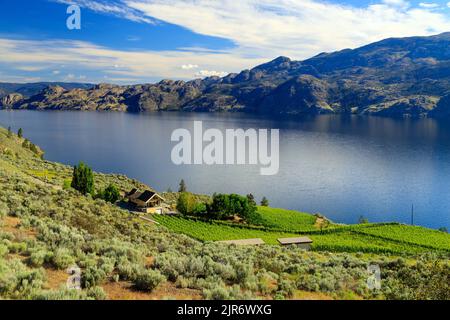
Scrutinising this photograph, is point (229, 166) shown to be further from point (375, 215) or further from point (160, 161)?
point (375, 215)

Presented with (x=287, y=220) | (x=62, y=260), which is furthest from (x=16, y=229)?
(x=287, y=220)

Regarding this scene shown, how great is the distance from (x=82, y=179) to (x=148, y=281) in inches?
1927

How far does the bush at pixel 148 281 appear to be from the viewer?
13566 mm

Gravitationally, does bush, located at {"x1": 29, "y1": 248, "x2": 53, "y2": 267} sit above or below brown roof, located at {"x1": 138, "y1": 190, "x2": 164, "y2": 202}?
above

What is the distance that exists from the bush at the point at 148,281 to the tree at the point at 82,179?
4747 cm

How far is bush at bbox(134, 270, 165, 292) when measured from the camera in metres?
13.6

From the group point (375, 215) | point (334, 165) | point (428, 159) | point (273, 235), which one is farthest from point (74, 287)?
point (428, 159)

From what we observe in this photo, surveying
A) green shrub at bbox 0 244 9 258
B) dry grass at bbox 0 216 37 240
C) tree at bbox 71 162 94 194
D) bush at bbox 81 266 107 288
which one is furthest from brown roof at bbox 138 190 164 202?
bush at bbox 81 266 107 288

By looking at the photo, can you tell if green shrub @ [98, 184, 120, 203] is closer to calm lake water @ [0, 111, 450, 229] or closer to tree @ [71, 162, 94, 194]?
tree @ [71, 162, 94, 194]

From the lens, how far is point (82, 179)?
58.6 m

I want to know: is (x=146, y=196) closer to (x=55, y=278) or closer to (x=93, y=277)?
(x=55, y=278)

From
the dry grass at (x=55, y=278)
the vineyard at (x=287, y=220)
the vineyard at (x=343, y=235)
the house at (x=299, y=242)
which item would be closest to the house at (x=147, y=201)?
the vineyard at (x=343, y=235)

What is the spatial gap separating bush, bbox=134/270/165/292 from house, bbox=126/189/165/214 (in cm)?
5304

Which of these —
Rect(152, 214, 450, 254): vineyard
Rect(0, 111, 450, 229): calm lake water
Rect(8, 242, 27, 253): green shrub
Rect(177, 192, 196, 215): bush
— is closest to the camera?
Rect(8, 242, 27, 253): green shrub
